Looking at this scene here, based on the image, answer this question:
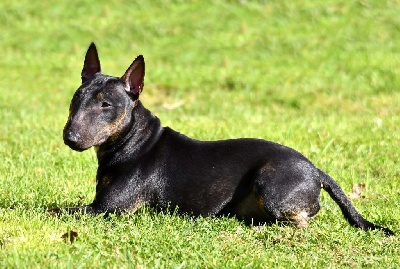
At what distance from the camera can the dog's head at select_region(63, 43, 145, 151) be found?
6.05 meters

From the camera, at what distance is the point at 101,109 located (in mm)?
6172

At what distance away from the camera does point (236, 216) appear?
6.47m

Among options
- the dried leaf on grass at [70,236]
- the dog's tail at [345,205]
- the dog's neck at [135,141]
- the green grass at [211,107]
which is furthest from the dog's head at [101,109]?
the dog's tail at [345,205]

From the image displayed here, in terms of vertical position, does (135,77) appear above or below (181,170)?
above

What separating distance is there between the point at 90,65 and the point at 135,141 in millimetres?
820

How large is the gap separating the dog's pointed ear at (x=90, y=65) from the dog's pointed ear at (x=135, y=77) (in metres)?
0.41

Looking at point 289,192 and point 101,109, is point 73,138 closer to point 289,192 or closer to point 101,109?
point 101,109

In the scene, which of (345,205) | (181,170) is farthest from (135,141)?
(345,205)

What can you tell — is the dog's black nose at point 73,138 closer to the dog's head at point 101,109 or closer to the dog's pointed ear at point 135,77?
the dog's head at point 101,109

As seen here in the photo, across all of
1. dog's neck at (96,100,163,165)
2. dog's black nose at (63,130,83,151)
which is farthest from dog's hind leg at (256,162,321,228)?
dog's black nose at (63,130,83,151)

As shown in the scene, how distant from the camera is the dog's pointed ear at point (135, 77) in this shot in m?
6.39

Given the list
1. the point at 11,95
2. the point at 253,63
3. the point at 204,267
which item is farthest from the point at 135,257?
the point at 253,63

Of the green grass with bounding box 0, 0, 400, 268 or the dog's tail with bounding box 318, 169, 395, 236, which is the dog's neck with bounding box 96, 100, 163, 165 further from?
the dog's tail with bounding box 318, 169, 395, 236

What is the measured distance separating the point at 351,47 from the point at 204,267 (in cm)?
1201
